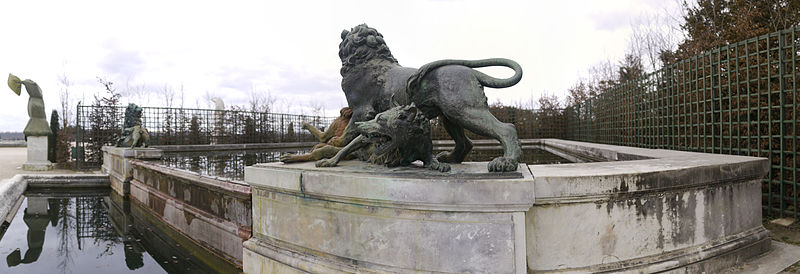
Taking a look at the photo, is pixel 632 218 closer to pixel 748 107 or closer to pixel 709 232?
pixel 709 232

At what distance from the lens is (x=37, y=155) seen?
39.5ft

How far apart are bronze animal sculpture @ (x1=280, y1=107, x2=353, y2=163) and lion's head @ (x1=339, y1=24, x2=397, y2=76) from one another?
503 millimetres

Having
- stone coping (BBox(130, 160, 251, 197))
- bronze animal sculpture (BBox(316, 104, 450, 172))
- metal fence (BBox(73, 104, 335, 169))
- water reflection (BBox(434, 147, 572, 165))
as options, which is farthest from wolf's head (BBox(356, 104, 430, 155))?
metal fence (BBox(73, 104, 335, 169))

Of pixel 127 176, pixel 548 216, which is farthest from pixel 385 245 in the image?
pixel 127 176

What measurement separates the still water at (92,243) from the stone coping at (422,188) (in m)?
2.20

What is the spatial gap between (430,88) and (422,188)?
2.69 feet

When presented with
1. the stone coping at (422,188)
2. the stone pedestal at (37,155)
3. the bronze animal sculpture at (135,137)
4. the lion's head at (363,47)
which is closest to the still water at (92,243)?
the bronze animal sculpture at (135,137)

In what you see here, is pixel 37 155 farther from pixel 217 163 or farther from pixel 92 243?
pixel 92 243

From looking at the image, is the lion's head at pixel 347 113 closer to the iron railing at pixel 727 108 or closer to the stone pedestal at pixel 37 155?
the iron railing at pixel 727 108

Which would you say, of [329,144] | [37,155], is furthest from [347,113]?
[37,155]

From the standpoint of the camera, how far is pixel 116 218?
6656 mm

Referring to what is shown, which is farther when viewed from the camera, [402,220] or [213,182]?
[213,182]

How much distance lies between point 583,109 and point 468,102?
11273 mm

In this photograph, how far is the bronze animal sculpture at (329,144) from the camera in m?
3.18
